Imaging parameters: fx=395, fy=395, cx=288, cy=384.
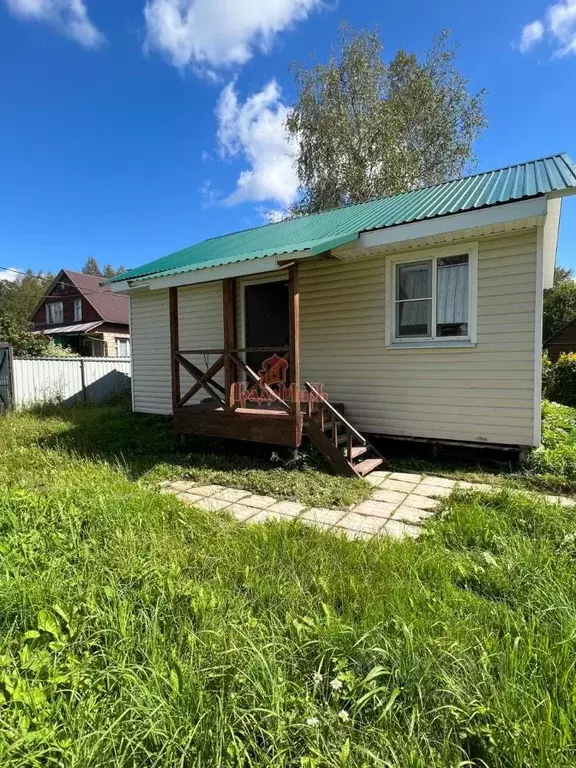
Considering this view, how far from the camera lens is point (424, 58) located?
16641mm

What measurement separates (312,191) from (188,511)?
1679 cm

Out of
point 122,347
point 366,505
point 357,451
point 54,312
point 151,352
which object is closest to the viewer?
point 366,505

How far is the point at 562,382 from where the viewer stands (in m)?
12.3

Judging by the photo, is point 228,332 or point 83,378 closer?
point 228,332

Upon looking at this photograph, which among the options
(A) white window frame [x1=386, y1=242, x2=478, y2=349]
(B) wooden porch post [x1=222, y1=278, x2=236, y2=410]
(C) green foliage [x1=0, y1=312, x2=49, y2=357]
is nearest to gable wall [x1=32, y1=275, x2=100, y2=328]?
(C) green foliage [x1=0, y1=312, x2=49, y2=357]

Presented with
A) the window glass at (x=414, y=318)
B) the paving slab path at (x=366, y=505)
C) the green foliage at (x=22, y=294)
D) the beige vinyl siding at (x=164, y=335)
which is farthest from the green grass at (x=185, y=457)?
the green foliage at (x=22, y=294)

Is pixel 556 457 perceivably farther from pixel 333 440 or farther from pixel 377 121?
pixel 377 121

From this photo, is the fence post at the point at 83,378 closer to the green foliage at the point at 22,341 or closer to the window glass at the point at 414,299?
the green foliage at the point at 22,341

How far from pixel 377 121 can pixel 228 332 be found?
1455 cm

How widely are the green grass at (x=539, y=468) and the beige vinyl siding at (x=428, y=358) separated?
332mm

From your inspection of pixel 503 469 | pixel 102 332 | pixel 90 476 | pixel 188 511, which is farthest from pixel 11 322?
pixel 503 469

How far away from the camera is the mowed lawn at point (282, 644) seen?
1359mm

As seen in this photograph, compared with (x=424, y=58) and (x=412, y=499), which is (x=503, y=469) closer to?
(x=412, y=499)

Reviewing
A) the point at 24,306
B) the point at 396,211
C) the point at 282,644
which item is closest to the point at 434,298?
the point at 396,211
